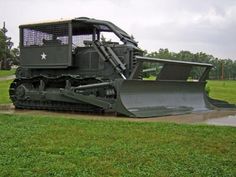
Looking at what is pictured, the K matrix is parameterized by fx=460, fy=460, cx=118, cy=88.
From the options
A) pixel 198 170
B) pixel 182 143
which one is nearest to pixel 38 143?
pixel 182 143

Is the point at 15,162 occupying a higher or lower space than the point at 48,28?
lower

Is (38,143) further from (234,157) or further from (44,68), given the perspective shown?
(44,68)

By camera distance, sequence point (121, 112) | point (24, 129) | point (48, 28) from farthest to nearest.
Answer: point (48, 28) < point (121, 112) < point (24, 129)

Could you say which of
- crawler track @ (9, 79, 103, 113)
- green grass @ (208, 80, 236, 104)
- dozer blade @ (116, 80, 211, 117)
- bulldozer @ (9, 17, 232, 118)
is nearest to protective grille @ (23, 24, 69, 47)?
bulldozer @ (9, 17, 232, 118)

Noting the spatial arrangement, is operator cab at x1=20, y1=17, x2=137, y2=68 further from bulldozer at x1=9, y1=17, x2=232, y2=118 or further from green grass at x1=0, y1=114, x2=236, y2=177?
green grass at x1=0, y1=114, x2=236, y2=177

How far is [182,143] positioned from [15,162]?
8.46ft

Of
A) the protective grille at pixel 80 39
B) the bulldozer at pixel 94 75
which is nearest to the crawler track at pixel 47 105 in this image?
the bulldozer at pixel 94 75

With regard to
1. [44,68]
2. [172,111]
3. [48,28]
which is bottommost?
[172,111]

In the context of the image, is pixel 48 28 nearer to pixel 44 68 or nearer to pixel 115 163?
pixel 44 68

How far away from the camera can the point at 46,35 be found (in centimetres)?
1365

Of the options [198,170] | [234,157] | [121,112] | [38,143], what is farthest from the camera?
[121,112]

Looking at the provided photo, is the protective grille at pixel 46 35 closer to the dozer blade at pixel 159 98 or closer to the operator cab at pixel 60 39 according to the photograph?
the operator cab at pixel 60 39

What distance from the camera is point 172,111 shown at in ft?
41.0

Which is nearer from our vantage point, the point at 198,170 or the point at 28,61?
the point at 198,170
